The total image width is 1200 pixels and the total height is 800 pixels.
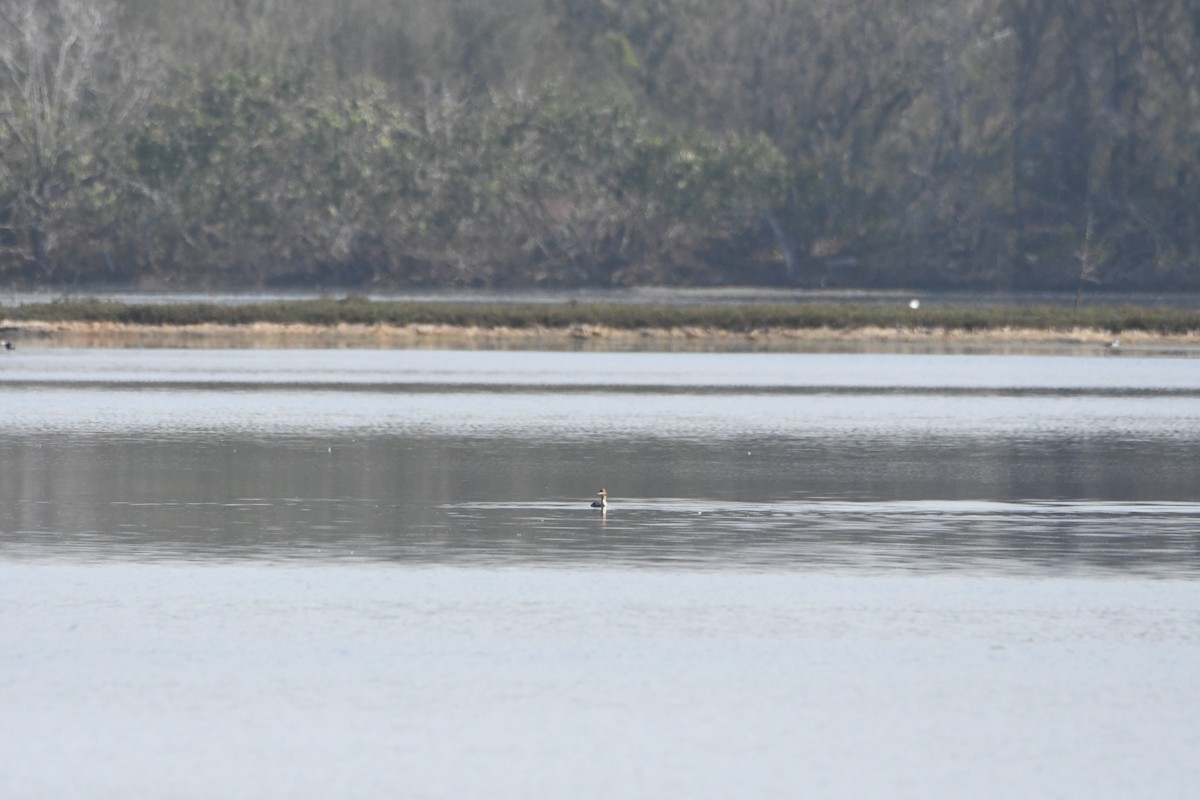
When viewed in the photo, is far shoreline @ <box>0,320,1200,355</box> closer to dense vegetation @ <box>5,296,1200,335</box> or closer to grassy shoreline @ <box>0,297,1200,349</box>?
grassy shoreline @ <box>0,297,1200,349</box>

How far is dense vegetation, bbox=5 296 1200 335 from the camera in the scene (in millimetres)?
57562

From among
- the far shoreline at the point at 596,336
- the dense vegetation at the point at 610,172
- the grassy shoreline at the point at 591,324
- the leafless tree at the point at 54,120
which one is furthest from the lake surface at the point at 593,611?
the leafless tree at the point at 54,120

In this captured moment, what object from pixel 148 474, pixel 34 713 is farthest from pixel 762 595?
pixel 148 474

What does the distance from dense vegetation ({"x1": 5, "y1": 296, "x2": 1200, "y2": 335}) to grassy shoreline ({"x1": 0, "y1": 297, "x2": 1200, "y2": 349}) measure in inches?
1.1

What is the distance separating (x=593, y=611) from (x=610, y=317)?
44.2 m

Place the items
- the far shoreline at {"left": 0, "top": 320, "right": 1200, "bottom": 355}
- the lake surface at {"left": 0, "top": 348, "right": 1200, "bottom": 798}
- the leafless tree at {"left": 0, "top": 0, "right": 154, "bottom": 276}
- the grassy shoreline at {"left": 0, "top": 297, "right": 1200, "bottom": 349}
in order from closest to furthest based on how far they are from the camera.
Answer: the lake surface at {"left": 0, "top": 348, "right": 1200, "bottom": 798}
the far shoreline at {"left": 0, "top": 320, "right": 1200, "bottom": 355}
the grassy shoreline at {"left": 0, "top": 297, "right": 1200, "bottom": 349}
the leafless tree at {"left": 0, "top": 0, "right": 154, "bottom": 276}

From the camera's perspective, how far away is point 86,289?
8338 centimetres

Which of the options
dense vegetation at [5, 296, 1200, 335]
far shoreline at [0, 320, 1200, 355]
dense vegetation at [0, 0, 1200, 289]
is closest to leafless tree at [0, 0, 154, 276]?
dense vegetation at [0, 0, 1200, 289]

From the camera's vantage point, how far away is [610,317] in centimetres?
5812

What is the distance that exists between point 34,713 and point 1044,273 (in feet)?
249

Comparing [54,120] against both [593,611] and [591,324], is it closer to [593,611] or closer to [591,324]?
[591,324]

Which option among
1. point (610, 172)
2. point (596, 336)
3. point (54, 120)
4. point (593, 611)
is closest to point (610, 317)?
point (596, 336)

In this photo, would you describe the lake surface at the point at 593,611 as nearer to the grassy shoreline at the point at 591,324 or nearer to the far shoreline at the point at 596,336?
the far shoreline at the point at 596,336

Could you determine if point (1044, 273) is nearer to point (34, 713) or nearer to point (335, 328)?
point (335, 328)
